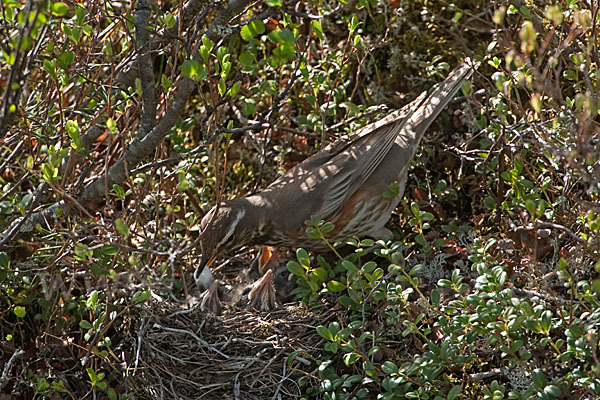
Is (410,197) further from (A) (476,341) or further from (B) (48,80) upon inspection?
(B) (48,80)

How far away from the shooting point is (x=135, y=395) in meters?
5.17

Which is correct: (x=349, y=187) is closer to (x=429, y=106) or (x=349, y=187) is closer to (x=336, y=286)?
(x=429, y=106)

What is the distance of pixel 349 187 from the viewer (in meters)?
6.06

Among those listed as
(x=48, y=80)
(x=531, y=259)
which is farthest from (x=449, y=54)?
(x=48, y=80)

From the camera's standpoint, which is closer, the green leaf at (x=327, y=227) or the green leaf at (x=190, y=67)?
the green leaf at (x=190, y=67)

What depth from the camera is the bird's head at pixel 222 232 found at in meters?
5.61

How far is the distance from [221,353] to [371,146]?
1910mm

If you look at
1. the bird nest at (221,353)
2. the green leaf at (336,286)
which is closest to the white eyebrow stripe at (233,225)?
the bird nest at (221,353)

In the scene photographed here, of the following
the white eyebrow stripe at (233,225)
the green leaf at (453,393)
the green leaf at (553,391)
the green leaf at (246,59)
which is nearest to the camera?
the green leaf at (246,59)

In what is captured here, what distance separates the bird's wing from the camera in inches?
237

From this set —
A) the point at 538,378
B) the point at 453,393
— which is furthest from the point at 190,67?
the point at 538,378

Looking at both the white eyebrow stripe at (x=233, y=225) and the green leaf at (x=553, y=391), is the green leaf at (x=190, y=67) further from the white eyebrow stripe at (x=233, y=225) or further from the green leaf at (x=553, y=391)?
the green leaf at (x=553, y=391)

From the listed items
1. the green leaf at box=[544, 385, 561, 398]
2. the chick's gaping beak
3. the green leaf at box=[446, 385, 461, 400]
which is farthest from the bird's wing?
the green leaf at box=[544, 385, 561, 398]

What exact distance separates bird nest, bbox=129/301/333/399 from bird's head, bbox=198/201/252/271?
16.5 inches
